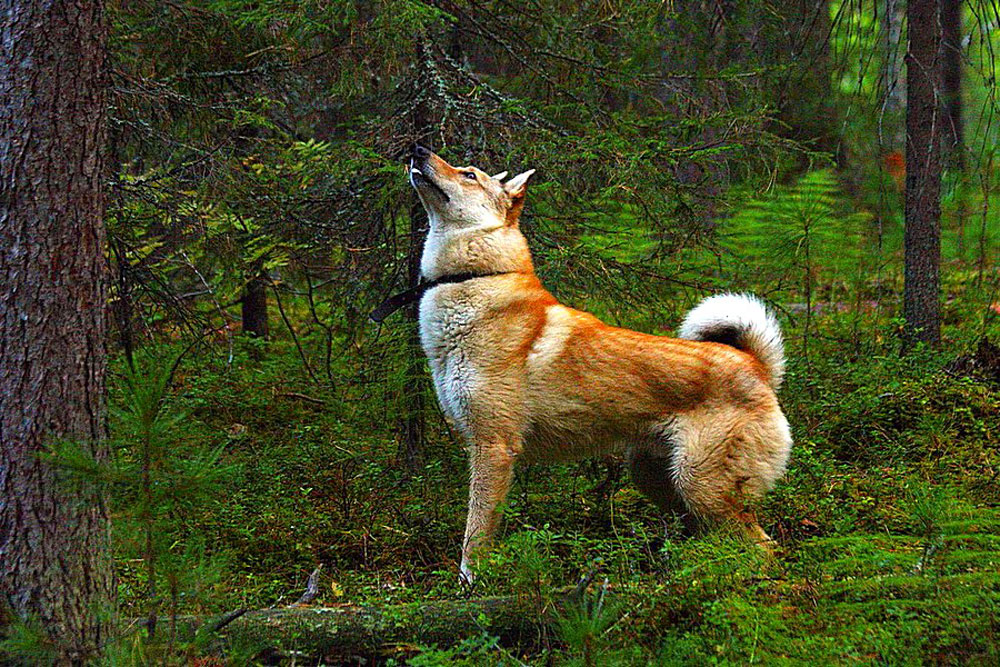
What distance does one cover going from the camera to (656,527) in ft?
18.4

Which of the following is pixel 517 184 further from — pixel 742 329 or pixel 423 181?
pixel 742 329

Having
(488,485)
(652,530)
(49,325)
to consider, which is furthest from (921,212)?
(49,325)

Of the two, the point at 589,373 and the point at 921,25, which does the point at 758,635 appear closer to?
the point at 589,373

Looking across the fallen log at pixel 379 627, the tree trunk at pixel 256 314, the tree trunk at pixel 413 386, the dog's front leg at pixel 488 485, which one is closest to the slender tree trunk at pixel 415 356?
the tree trunk at pixel 413 386

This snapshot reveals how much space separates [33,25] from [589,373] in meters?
3.26

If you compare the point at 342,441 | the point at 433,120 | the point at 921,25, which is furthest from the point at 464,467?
the point at 921,25

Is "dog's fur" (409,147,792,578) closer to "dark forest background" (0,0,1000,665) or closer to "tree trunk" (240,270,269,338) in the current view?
"dark forest background" (0,0,1000,665)

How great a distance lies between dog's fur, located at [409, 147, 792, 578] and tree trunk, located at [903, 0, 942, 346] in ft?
12.1

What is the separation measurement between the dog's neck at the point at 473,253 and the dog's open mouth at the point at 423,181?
24cm

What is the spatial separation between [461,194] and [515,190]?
37 centimetres

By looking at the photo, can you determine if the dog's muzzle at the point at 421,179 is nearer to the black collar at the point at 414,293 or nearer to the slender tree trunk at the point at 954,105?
the black collar at the point at 414,293

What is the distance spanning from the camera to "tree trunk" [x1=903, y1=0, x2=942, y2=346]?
8.04 m

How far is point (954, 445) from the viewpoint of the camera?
254 inches

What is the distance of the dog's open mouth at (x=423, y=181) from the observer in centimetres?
546
